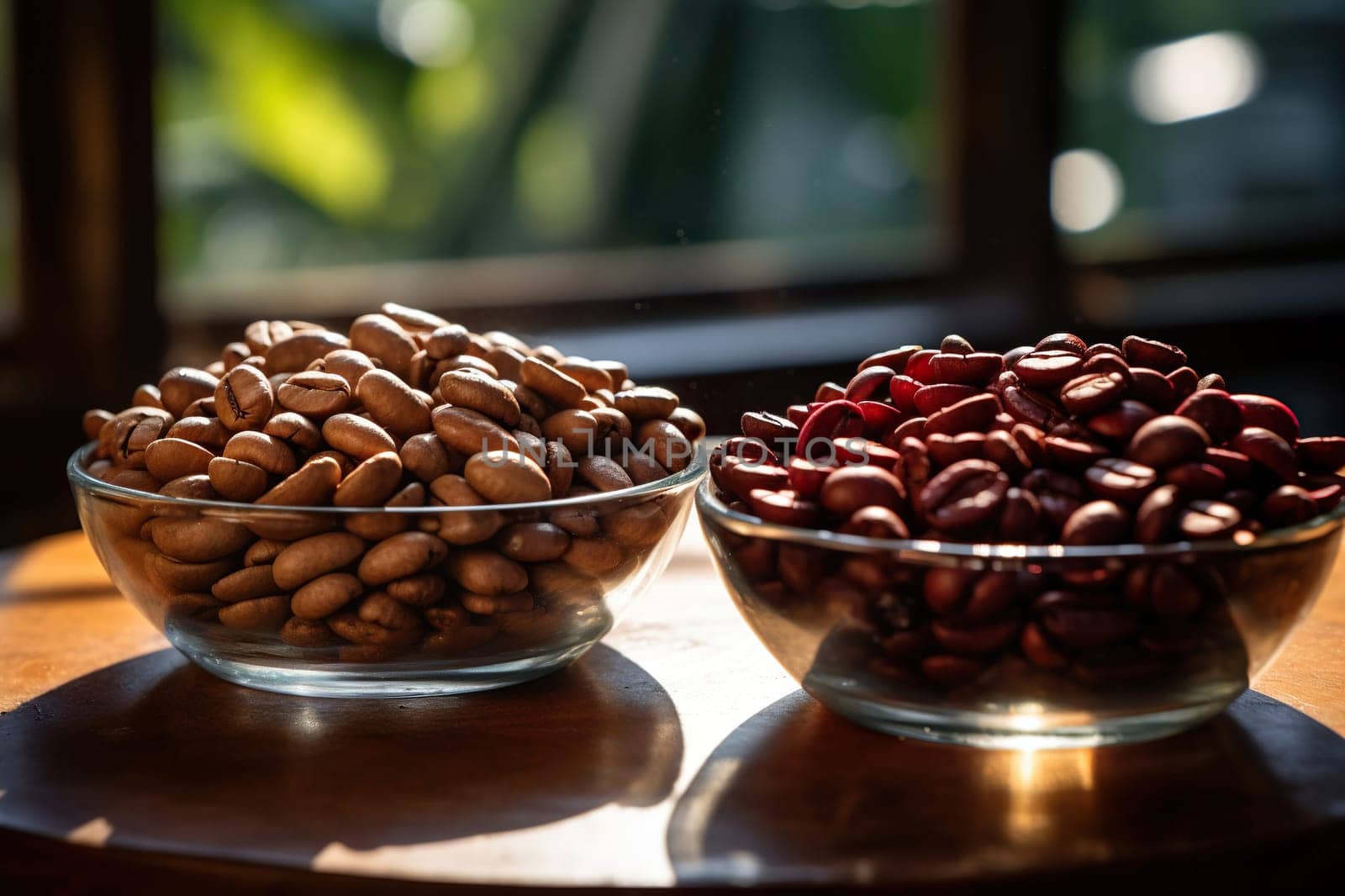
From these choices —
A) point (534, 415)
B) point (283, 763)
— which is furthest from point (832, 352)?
point (283, 763)

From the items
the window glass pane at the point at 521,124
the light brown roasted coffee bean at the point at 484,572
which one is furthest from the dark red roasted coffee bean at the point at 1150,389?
the window glass pane at the point at 521,124

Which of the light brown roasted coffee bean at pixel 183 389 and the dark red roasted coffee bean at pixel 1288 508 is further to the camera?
the light brown roasted coffee bean at pixel 183 389

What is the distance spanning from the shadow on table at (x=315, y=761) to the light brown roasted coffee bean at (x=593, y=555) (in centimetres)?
9

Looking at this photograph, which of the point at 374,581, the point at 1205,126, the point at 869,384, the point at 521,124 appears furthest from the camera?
the point at 521,124

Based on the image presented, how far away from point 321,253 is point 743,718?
2608 millimetres

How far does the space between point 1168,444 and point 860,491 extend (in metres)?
0.16

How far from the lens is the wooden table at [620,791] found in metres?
0.56

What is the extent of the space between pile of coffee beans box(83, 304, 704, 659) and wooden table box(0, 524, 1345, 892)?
70 mm

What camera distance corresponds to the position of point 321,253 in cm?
309

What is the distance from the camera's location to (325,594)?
2.27 feet

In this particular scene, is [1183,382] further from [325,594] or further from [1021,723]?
[325,594]

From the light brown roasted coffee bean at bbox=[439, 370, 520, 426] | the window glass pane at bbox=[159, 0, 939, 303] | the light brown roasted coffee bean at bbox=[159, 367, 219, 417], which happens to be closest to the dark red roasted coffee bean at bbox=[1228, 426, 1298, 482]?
the light brown roasted coffee bean at bbox=[439, 370, 520, 426]

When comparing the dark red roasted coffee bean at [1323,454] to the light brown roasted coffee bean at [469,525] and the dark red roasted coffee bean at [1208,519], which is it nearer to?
the dark red roasted coffee bean at [1208,519]

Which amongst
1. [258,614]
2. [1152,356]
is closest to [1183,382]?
[1152,356]
